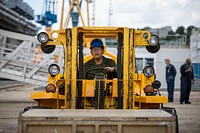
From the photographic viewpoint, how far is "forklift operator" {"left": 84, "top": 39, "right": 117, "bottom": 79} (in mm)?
7754

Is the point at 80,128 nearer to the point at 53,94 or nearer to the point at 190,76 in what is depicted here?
the point at 53,94

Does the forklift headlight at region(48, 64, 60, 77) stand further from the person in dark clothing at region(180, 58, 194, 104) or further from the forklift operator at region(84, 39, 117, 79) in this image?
the person in dark clothing at region(180, 58, 194, 104)

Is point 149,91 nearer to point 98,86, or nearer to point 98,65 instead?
point 98,65

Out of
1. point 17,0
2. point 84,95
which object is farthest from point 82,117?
point 17,0

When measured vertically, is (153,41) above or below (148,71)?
above

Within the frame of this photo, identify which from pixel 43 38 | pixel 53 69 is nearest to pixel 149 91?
pixel 53 69

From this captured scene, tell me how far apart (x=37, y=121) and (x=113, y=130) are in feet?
3.00

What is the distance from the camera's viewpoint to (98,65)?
8023mm

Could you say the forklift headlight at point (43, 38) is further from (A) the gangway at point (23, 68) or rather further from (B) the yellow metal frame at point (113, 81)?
(A) the gangway at point (23, 68)

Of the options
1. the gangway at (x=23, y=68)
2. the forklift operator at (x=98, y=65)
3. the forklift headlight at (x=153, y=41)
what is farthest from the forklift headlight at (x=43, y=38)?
the gangway at (x=23, y=68)

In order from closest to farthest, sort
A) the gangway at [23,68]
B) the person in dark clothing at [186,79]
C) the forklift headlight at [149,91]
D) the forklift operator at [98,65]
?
1. the forklift operator at [98,65]
2. the forklift headlight at [149,91]
3. the person in dark clothing at [186,79]
4. the gangway at [23,68]

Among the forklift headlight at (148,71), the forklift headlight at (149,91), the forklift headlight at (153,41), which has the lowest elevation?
the forklift headlight at (149,91)

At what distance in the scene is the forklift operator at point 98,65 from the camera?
25.4 ft

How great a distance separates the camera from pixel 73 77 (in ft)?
24.4
